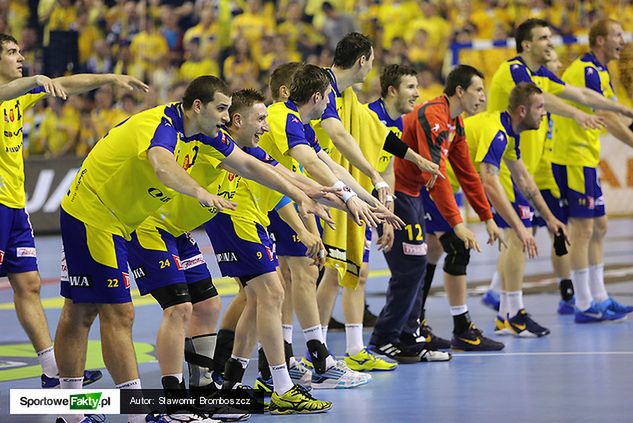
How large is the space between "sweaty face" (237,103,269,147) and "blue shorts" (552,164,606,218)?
4931 mm

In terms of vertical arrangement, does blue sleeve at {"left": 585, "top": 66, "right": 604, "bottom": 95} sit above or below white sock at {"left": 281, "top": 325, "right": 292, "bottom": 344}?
above

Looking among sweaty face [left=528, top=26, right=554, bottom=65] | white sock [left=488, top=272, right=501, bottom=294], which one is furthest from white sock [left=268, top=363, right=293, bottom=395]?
sweaty face [left=528, top=26, right=554, bottom=65]

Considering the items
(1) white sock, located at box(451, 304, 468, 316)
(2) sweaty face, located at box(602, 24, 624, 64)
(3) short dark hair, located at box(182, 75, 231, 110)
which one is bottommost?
(1) white sock, located at box(451, 304, 468, 316)

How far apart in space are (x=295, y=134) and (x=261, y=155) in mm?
353

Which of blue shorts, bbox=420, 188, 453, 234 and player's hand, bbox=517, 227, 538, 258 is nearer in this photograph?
player's hand, bbox=517, 227, 538, 258

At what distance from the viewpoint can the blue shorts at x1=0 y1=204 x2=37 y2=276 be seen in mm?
8523

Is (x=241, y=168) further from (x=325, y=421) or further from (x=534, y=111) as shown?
(x=534, y=111)

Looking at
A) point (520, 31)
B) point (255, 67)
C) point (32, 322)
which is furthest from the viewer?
point (255, 67)

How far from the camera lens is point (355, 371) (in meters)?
8.54

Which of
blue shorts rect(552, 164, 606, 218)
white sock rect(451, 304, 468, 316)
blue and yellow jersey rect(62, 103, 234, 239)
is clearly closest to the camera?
blue and yellow jersey rect(62, 103, 234, 239)

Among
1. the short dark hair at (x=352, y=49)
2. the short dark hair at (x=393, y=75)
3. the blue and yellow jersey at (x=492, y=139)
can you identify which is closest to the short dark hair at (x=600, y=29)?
Answer: the blue and yellow jersey at (x=492, y=139)

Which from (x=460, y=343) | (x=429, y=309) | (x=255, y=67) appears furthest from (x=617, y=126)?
(x=255, y=67)

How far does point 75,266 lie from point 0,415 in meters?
1.41

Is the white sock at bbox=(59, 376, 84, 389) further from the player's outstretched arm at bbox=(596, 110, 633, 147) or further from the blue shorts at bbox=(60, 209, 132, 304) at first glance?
the player's outstretched arm at bbox=(596, 110, 633, 147)
